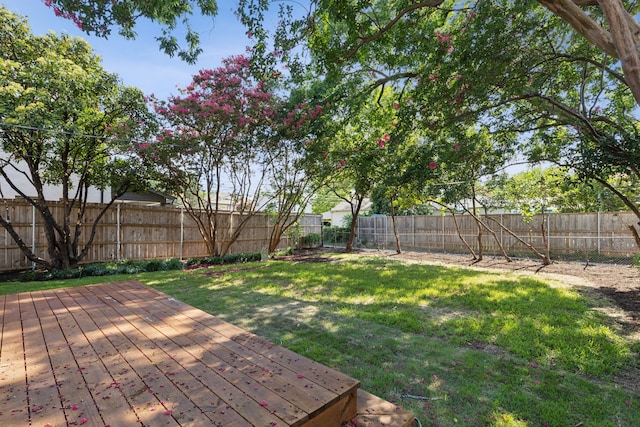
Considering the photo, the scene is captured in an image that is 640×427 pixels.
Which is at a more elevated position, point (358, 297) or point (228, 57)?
point (228, 57)

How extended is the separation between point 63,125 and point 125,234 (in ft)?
11.2

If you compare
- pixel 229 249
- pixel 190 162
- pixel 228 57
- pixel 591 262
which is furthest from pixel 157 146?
pixel 591 262

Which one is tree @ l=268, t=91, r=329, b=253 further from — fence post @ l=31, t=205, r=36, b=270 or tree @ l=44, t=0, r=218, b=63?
fence post @ l=31, t=205, r=36, b=270

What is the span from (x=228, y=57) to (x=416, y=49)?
4718mm

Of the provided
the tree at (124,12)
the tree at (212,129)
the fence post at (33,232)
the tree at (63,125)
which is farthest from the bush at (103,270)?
the tree at (124,12)

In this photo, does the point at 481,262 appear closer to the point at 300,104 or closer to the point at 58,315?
the point at 300,104

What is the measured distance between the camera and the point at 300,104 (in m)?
7.25

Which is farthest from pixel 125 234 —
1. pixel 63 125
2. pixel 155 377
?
pixel 155 377

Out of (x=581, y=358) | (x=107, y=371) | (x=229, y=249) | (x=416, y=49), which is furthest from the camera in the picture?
(x=229, y=249)

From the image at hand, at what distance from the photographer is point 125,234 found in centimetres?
834

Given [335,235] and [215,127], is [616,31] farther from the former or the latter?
[335,235]

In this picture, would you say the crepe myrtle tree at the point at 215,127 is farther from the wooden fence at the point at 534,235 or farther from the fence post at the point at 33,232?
the wooden fence at the point at 534,235

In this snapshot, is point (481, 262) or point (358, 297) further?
point (481, 262)

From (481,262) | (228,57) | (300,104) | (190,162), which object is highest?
(228,57)
